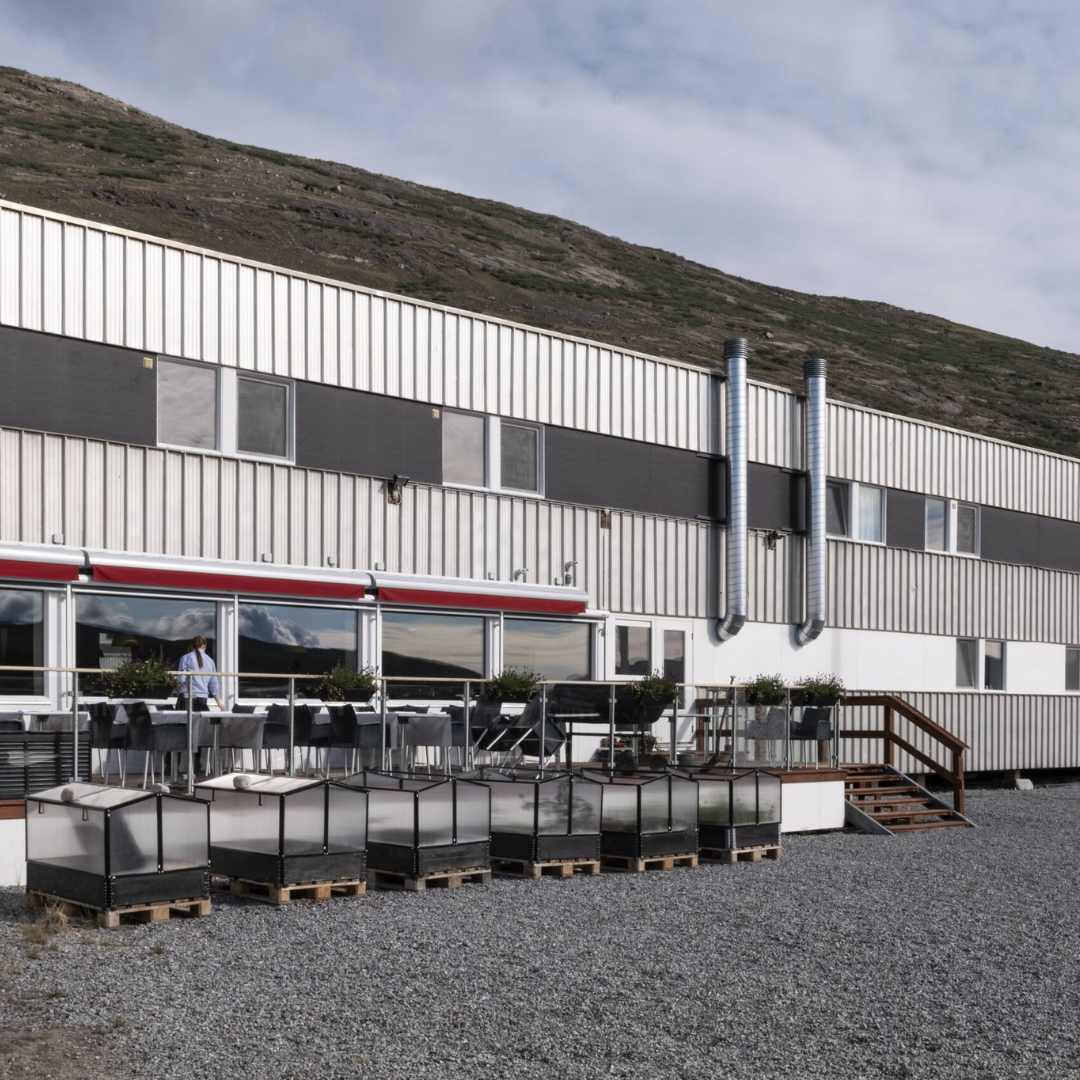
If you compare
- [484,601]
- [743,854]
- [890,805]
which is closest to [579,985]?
[743,854]

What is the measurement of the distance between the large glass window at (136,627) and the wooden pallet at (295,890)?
329cm

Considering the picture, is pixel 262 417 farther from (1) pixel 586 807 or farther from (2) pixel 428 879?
(2) pixel 428 879

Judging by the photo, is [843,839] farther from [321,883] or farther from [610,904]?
[321,883]

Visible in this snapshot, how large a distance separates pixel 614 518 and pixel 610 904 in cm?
816

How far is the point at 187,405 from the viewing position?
49.4 ft

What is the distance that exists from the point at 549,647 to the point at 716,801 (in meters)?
3.91

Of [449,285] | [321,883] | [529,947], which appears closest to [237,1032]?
[529,947]

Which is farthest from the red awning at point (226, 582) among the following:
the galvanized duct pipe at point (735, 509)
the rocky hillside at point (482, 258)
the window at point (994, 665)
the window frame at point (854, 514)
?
the rocky hillside at point (482, 258)

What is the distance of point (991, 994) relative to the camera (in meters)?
8.57

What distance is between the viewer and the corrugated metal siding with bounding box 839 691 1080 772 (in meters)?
21.8

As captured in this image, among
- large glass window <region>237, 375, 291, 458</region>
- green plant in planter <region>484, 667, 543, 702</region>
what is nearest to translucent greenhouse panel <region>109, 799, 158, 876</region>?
green plant in planter <region>484, 667, 543, 702</region>

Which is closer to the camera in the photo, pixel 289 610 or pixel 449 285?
pixel 289 610

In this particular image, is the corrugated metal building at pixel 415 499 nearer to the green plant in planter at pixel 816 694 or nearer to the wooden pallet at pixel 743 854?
the green plant in planter at pixel 816 694

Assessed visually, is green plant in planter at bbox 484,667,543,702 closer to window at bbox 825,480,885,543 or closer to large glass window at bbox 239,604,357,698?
large glass window at bbox 239,604,357,698
